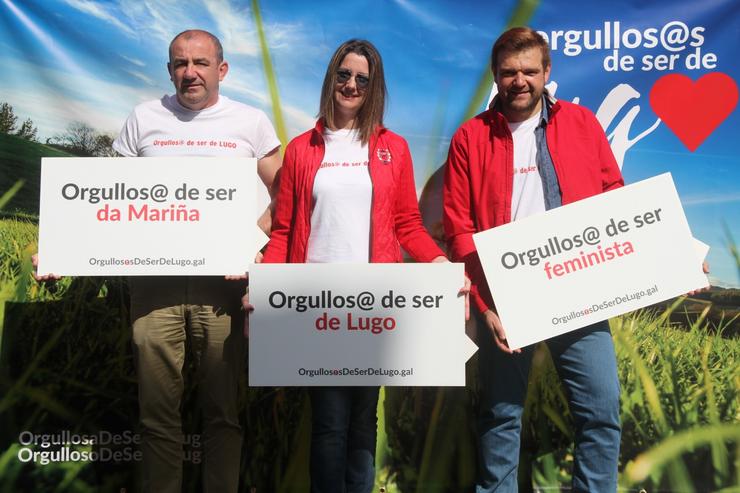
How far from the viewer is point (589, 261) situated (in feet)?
8.15

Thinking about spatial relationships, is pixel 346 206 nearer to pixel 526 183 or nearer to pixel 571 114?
pixel 526 183

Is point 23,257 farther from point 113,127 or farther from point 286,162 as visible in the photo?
point 286,162

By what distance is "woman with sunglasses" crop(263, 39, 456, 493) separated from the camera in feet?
8.04

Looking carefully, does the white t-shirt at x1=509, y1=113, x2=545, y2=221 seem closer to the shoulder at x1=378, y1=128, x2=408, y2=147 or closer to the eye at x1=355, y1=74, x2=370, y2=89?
the shoulder at x1=378, y1=128, x2=408, y2=147

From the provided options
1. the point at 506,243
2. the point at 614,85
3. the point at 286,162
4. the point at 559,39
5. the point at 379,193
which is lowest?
the point at 506,243

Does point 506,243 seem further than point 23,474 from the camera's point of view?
No

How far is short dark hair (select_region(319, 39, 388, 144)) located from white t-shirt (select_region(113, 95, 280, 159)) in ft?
1.16

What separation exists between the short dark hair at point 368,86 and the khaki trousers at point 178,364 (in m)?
0.74

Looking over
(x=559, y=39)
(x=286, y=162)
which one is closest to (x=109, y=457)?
(x=286, y=162)

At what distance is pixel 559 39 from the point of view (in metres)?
3.04

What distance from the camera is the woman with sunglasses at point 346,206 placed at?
8.04 feet

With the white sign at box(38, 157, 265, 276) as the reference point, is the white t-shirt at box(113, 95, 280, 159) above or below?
above

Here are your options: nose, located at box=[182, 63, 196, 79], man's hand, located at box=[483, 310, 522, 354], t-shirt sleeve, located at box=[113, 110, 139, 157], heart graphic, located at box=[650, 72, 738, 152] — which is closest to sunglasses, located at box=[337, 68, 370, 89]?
nose, located at box=[182, 63, 196, 79]

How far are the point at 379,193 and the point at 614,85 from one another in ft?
4.04
